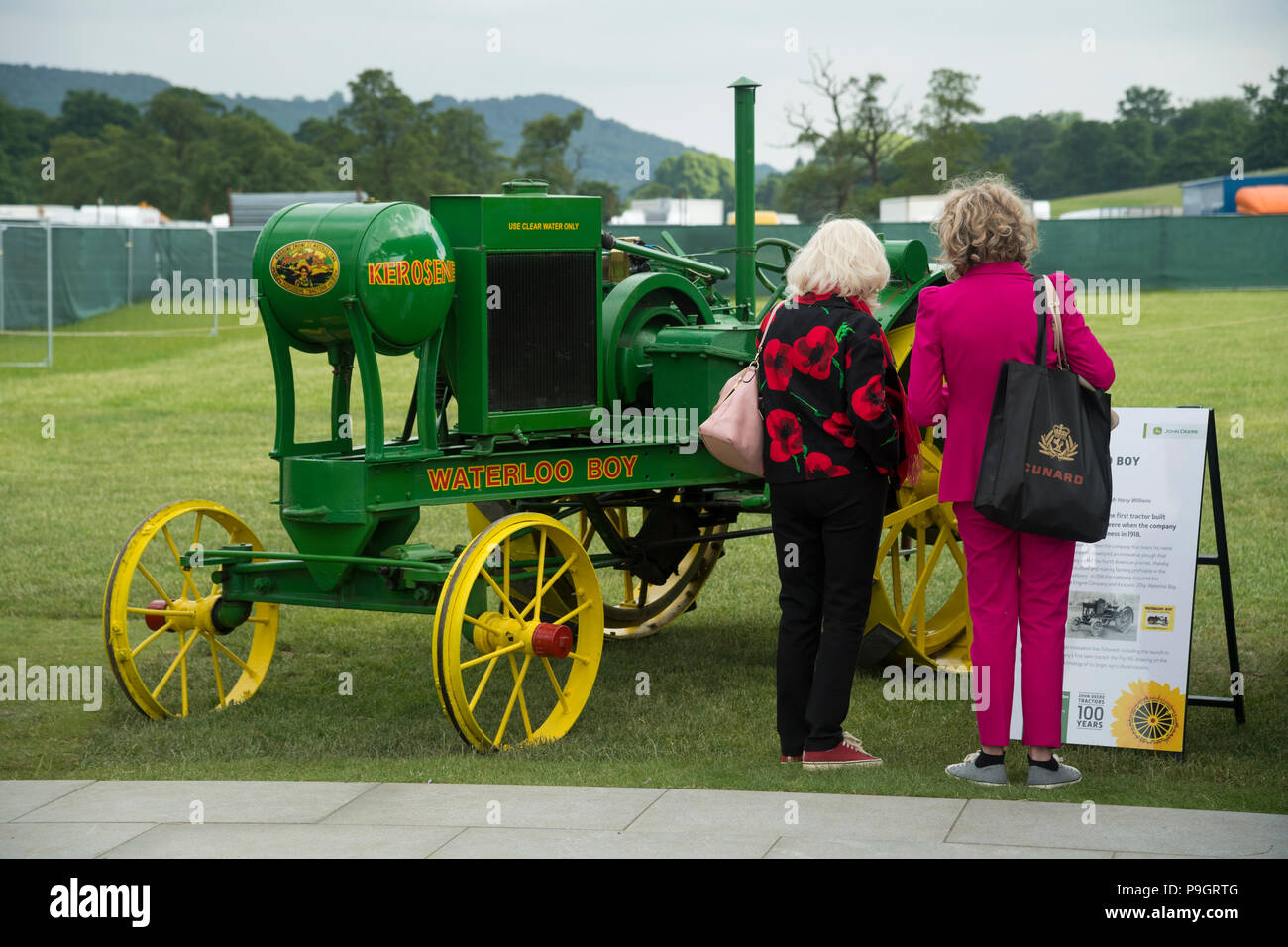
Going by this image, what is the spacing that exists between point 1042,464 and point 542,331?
229 cm

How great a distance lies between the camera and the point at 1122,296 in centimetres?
3234

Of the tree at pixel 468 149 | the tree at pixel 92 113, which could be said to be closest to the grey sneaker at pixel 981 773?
the tree at pixel 468 149

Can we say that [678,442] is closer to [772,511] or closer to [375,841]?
[772,511]

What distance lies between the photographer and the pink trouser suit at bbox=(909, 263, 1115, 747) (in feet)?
16.5

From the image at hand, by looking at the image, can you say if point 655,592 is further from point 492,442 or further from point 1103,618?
point 1103,618

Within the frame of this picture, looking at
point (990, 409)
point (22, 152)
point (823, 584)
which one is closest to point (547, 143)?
point (22, 152)

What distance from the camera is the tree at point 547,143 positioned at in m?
62.5

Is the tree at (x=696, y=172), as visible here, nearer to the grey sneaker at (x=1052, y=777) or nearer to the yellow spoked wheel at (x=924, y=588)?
the yellow spoked wheel at (x=924, y=588)

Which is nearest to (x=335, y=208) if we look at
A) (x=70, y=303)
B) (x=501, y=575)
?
(x=501, y=575)

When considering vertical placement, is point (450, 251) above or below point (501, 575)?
above

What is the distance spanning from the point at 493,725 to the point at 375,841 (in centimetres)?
207

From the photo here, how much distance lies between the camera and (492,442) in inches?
245

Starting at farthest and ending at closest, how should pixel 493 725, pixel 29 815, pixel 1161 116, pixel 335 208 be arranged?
pixel 1161 116 < pixel 493 725 < pixel 335 208 < pixel 29 815

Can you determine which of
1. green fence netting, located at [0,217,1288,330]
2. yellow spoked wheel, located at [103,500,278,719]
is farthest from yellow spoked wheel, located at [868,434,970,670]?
green fence netting, located at [0,217,1288,330]
